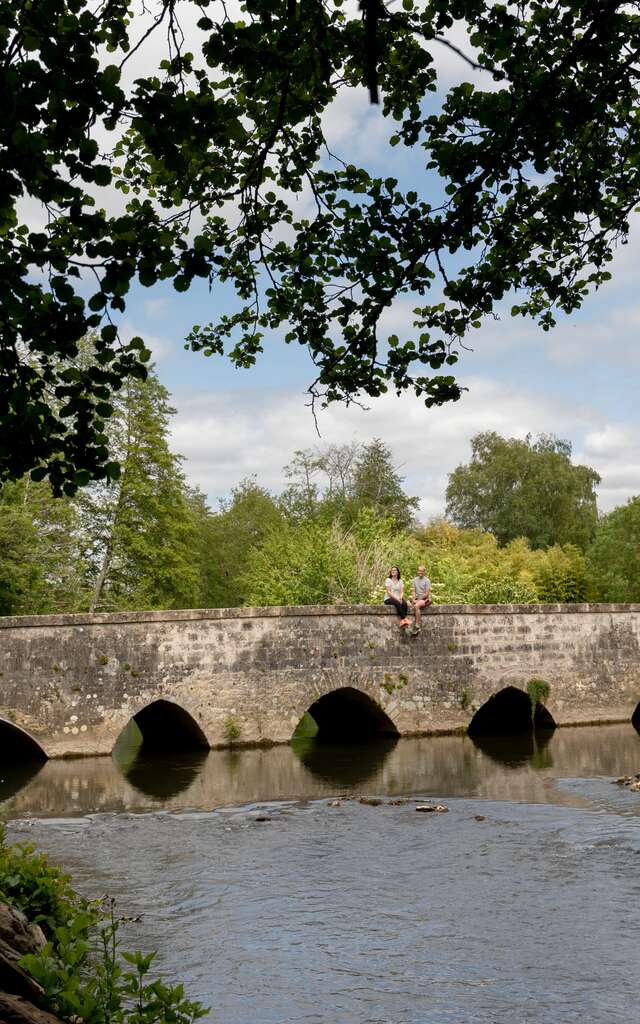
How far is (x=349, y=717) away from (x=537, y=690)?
3.97 meters

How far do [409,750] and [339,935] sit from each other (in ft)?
37.3

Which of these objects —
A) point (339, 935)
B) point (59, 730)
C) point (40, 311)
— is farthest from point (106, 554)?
point (40, 311)

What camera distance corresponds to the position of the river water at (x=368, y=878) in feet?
23.1

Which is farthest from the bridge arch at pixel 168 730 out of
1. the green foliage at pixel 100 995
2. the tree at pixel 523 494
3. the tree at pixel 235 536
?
the tree at pixel 523 494

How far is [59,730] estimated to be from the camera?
18578mm

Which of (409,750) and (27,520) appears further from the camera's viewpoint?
(27,520)

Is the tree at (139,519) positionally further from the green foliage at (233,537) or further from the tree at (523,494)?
the tree at (523,494)

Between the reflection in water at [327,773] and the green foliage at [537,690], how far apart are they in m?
A: 0.89

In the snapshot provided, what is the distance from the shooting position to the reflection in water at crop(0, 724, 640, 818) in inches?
587

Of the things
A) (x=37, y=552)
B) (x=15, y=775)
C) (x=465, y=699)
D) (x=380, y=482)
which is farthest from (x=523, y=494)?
(x=15, y=775)

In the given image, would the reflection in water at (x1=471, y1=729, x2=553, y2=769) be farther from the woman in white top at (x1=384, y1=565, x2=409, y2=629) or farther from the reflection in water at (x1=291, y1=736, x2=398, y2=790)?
the woman in white top at (x1=384, y1=565, x2=409, y2=629)

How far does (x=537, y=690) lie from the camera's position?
22234mm

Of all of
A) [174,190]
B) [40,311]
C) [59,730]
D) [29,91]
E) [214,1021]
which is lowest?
[214,1021]

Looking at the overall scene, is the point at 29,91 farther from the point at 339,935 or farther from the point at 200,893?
the point at 200,893
